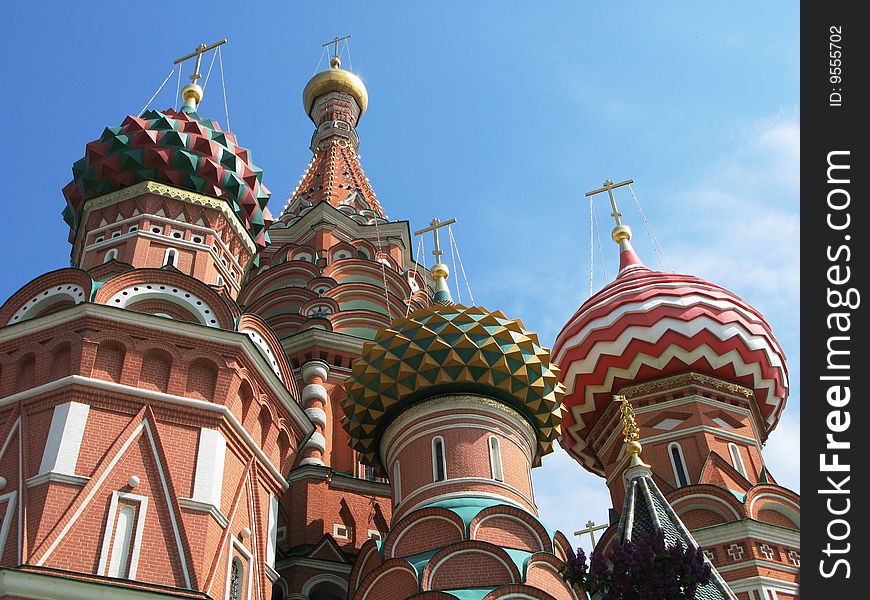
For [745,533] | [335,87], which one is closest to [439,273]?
[745,533]

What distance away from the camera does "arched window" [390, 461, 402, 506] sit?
531 inches

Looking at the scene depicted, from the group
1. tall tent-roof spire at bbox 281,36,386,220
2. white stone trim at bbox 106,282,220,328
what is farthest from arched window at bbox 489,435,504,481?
tall tent-roof spire at bbox 281,36,386,220

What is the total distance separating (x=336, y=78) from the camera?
1166 inches

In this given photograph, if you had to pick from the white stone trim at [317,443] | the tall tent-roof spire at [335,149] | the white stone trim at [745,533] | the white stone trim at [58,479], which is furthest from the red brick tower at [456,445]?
the tall tent-roof spire at [335,149]

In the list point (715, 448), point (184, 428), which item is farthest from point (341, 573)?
point (715, 448)

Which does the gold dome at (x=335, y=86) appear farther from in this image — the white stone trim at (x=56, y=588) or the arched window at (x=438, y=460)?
the white stone trim at (x=56, y=588)

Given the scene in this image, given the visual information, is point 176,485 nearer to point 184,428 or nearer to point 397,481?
point 184,428

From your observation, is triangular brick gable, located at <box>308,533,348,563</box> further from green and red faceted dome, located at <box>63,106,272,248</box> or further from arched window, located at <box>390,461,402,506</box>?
green and red faceted dome, located at <box>63,106,272,248</box>

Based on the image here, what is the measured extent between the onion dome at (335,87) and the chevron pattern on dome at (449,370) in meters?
16.6

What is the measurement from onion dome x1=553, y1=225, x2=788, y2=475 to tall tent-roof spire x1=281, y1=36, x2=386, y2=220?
7.31m

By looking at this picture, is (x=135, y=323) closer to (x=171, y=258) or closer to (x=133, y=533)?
(x=133, y=533)

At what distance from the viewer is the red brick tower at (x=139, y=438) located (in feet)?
31.6
